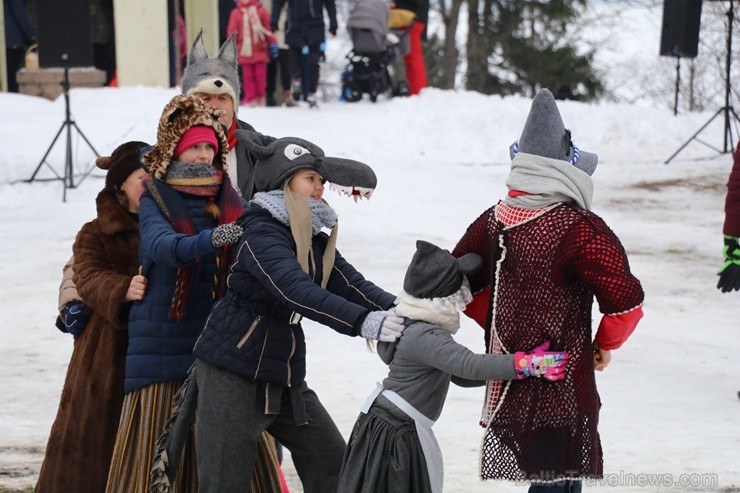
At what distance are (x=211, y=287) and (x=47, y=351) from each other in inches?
139

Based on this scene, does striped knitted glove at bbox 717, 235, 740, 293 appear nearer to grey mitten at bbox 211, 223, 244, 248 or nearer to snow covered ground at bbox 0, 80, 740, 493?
snow covered ground at bbox 0, 80, 740, 493

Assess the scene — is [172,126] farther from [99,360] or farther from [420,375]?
[420,375]

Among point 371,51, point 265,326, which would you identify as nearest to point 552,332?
point 265,326

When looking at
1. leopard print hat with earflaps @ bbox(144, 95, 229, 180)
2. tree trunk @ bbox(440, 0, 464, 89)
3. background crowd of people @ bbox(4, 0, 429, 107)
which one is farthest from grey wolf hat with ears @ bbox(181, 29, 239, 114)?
tree trunk @ bbox(440, 0, 464, 89)

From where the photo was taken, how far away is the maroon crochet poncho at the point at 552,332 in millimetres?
3740

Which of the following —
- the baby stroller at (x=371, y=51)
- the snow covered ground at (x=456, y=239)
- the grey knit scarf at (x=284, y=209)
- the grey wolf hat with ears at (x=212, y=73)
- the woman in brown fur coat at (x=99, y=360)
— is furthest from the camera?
the baby stroller at (x=371, y=51)

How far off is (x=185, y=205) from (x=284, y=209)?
1.68 ft

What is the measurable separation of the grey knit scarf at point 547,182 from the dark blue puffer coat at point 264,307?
627 millimetres

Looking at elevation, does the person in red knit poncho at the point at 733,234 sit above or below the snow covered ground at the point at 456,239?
above

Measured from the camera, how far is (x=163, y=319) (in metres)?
4.46

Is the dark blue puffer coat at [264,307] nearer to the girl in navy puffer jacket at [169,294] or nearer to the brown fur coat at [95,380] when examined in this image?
the girl in navy puffer jacket at [169,294]

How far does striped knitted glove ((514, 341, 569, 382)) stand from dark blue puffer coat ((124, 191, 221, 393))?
125 cm

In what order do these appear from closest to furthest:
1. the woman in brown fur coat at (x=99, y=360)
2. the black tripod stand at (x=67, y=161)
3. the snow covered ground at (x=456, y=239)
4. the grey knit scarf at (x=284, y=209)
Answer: the grey knit scarf at (x=284, y=209)
the woman in brown fur coat at (x=99, y=360)
the snow covered ground at (x=456, y=239)
the black tripod stand at (x=67, y=161)

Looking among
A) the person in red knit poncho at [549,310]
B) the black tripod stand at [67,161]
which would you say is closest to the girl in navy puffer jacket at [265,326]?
the person in red knit poncho at [549,310]
